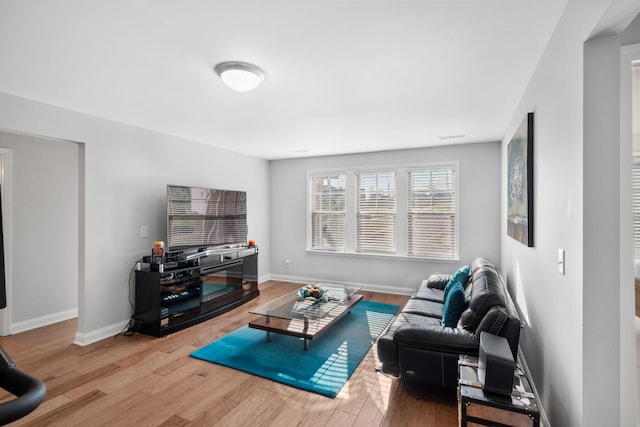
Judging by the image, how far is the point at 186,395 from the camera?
8.04 feet

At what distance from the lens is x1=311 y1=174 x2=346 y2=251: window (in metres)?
5.86

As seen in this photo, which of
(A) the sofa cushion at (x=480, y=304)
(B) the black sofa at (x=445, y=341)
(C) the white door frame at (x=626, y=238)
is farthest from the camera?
(A) the sofa cushion at (x=480, y=304)

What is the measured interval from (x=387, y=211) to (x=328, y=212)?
3.73ft

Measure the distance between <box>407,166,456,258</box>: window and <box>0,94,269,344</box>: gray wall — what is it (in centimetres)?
358

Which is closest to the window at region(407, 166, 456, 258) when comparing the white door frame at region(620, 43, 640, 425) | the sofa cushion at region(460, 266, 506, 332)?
the sofa cushion at region(460, 266, 506, 332)

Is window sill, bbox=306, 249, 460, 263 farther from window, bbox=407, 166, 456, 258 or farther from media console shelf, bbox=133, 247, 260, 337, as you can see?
media console shelf, bbox=133, 247, 260, 337

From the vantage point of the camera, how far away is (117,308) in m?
3.70

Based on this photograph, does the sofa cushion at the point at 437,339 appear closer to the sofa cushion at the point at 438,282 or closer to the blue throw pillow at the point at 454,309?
the blue throw pillow at the point at 454,309

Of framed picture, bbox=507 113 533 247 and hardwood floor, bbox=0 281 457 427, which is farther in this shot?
framed picture, bbox=507 113 533 247

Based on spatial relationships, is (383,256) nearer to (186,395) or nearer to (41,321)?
(186,395)

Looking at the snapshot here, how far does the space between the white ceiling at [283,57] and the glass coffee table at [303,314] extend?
2136 mm

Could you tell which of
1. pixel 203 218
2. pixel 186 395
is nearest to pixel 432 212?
pixel 203 218

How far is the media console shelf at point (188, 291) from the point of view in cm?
363

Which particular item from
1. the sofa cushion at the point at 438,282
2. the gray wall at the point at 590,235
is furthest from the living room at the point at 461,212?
the sofa cushion at the point at 438,282
